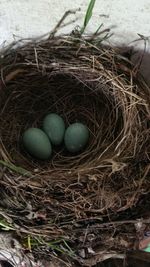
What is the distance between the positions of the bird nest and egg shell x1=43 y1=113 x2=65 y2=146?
0.05m

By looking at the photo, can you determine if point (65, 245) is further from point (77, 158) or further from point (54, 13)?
point (54, 13)

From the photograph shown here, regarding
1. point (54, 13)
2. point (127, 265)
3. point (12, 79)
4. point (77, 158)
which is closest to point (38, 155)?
point (77, 158)

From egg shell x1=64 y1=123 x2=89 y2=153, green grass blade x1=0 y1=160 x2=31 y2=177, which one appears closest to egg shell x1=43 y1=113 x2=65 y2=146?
egg shell x1=64 y1=123 x2=89 y2=153

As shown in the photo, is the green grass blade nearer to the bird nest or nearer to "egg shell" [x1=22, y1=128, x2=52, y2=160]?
the bird nest

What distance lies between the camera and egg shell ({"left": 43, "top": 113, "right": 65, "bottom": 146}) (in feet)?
3.65

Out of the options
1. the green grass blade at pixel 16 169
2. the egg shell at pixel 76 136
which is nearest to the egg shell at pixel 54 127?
the egg shell at pixel 76 136

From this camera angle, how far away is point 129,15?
963 mm

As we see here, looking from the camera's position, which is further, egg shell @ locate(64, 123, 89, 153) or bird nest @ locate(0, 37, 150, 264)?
egg shell @ locate(64, 123, 89, 153)

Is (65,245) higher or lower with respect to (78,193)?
lower

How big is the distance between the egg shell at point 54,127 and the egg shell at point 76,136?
2 centimetres

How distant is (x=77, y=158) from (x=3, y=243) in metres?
0.28

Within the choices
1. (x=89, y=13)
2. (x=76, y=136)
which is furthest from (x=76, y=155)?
(x=89, y=13)

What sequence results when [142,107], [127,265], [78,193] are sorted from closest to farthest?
[78,193], [142,107], [127,265]

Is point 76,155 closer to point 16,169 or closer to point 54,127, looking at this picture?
point 54,127
